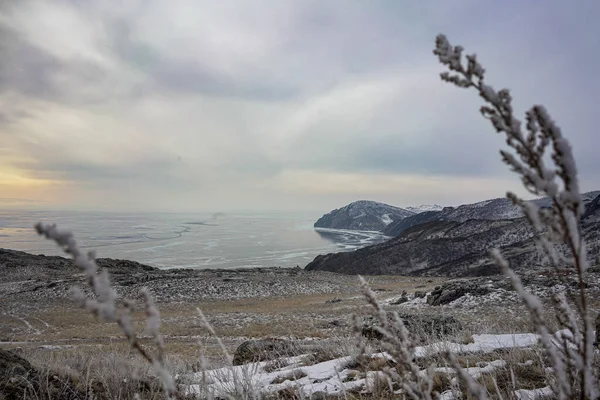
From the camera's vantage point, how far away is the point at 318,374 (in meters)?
3.91

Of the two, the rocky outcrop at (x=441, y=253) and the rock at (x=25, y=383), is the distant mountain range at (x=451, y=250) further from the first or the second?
the rock at (x=25, y=383)

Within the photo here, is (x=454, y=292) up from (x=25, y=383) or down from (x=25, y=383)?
down

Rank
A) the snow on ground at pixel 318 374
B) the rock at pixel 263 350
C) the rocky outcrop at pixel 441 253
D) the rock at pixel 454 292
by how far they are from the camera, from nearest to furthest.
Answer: the snow on ground at pixel 318 374 < the rock at pixel 263 350 < the rock at pixel 454 292 < the rocky outcrop at pixel 441 253

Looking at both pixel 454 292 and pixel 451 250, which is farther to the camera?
pixel 451 250

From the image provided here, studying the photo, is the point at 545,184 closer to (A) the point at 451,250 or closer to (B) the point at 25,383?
(B) the point at 25,383

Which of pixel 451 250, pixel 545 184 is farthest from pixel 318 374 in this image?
pixel 451 250

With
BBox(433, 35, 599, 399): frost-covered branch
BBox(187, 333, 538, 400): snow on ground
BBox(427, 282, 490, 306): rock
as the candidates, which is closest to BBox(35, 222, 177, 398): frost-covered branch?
BBox(433, 35, 599, 399): frost-covered branch

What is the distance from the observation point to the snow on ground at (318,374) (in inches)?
121

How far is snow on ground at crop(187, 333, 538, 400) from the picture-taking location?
3.07 meters

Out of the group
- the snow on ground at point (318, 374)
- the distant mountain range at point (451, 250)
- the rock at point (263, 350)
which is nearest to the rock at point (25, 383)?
the snow on ground at point (318, 374)

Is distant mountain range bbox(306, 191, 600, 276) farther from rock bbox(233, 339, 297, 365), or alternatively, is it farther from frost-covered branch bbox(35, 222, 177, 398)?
frost-covered branch bbox(35, 222, 177, 398)

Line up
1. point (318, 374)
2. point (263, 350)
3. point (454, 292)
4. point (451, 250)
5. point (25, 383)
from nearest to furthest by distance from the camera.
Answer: point (25, 383)
point (318, 374)
point (263, 350)
point (454, 292)
point (451, 250)

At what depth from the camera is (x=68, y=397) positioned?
3176 millimetres

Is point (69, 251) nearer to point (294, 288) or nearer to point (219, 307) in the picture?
point (219, 307)
